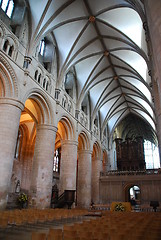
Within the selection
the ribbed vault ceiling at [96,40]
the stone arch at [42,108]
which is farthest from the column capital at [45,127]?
the ribbed vault ceiling at [96,40]

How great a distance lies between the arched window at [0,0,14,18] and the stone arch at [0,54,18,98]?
426 centimetres

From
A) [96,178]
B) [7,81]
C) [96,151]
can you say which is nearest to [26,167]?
[96,178]

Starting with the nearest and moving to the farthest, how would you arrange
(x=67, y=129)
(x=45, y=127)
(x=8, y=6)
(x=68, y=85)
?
(x=8, y=6) < (x=45, y=127) < (x=67, y=129) < (x=68, y=85)

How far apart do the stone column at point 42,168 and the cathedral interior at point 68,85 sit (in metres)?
0.06

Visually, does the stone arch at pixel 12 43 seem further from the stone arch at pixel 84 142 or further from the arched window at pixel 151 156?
the arched window at pixel 151 156

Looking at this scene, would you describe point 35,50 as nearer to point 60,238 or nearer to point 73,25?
point 73,25

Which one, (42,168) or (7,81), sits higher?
(7,81)

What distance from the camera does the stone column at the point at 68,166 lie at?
1580 centimetres

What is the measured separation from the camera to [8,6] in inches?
492

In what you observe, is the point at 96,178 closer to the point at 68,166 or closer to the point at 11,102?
the point at 68,166

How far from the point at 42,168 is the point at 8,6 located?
1077 centimetres

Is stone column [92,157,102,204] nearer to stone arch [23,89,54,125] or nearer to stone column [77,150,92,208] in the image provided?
stone column [77,150,92,208]

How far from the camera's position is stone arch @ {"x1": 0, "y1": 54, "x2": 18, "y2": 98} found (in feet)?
34.3

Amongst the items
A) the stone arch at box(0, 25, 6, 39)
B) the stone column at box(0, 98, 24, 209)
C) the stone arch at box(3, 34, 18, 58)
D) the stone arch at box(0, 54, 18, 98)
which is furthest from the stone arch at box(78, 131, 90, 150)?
the stone arch at box(0, 25, 6, 39)
